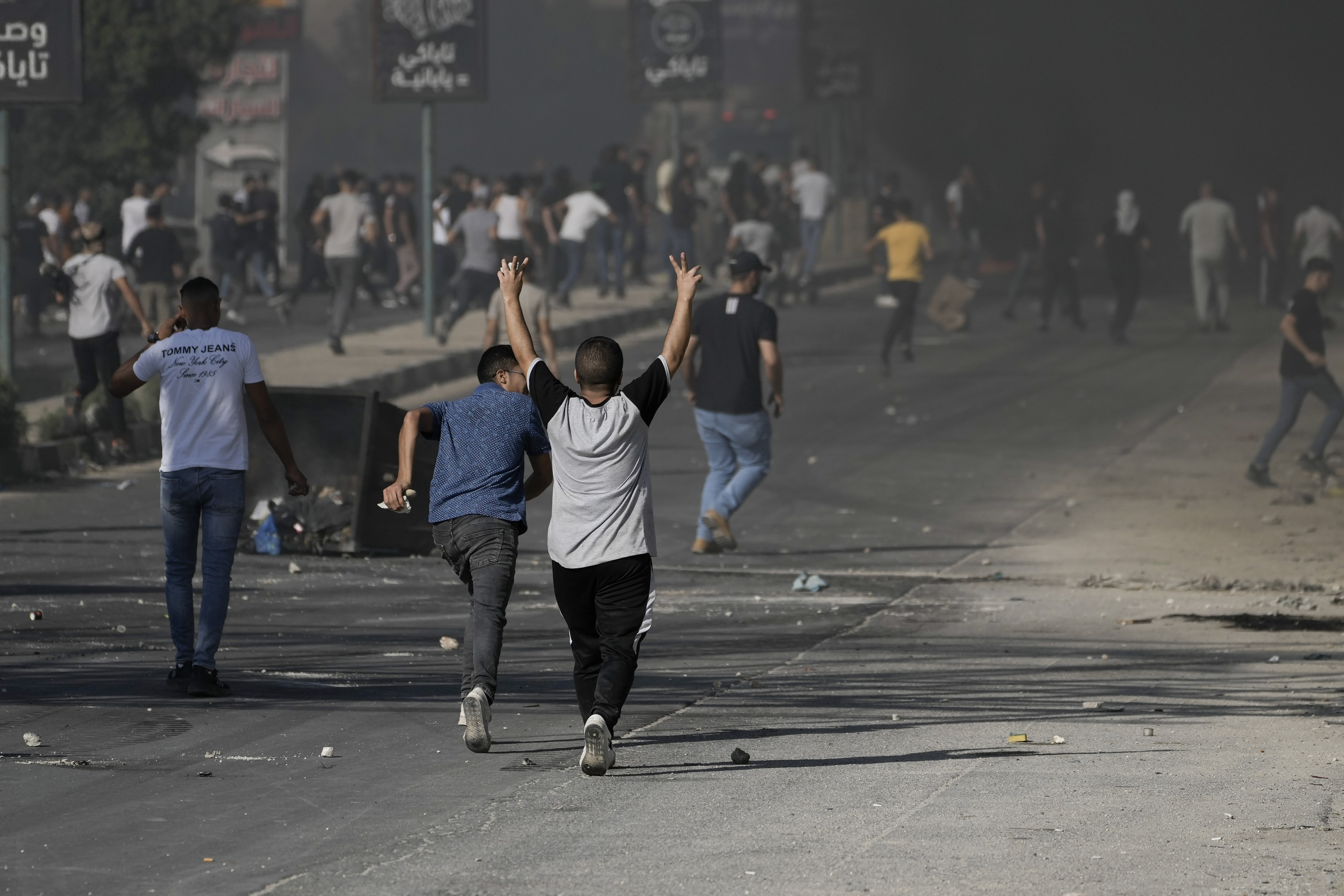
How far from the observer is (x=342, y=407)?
11719 millimetres

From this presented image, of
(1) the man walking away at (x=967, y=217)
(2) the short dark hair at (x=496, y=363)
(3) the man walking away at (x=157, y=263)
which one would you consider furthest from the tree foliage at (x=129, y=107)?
(2) the short dark hair at (x=496, y=363)

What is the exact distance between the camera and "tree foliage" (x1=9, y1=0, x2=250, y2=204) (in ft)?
87.7

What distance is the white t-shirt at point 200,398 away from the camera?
7926 millimetres

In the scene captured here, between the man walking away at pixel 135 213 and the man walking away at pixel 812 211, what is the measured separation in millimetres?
9948

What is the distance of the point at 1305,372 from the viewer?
1484 centimetres

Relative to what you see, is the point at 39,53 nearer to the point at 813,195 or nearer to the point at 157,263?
the point at 157,263

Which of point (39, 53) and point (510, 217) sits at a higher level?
point (39, 53)

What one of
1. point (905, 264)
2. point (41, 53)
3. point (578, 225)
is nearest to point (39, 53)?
point (41, 53)

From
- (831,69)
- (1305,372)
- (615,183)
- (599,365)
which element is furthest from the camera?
(831,69)

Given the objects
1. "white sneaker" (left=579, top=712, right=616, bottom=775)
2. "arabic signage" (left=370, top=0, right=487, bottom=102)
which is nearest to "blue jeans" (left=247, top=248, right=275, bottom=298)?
"arabic signage" (left=370, top=0, right=487, bottom=102)

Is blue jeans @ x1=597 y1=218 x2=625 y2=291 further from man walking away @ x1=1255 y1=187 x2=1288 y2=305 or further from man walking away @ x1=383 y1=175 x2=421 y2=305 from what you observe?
man walking away @ x1=1255 y1=187 x2=1288 y2=305

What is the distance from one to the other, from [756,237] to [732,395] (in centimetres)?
1103

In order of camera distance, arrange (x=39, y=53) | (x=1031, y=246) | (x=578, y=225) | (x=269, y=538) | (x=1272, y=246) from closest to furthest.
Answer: (x=269, y=538) → (x=39, y=53) → (x=578, y=225) → (x=1031, y=246) → (x=1272, y=246)

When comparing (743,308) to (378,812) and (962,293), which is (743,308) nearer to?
(378,812)
